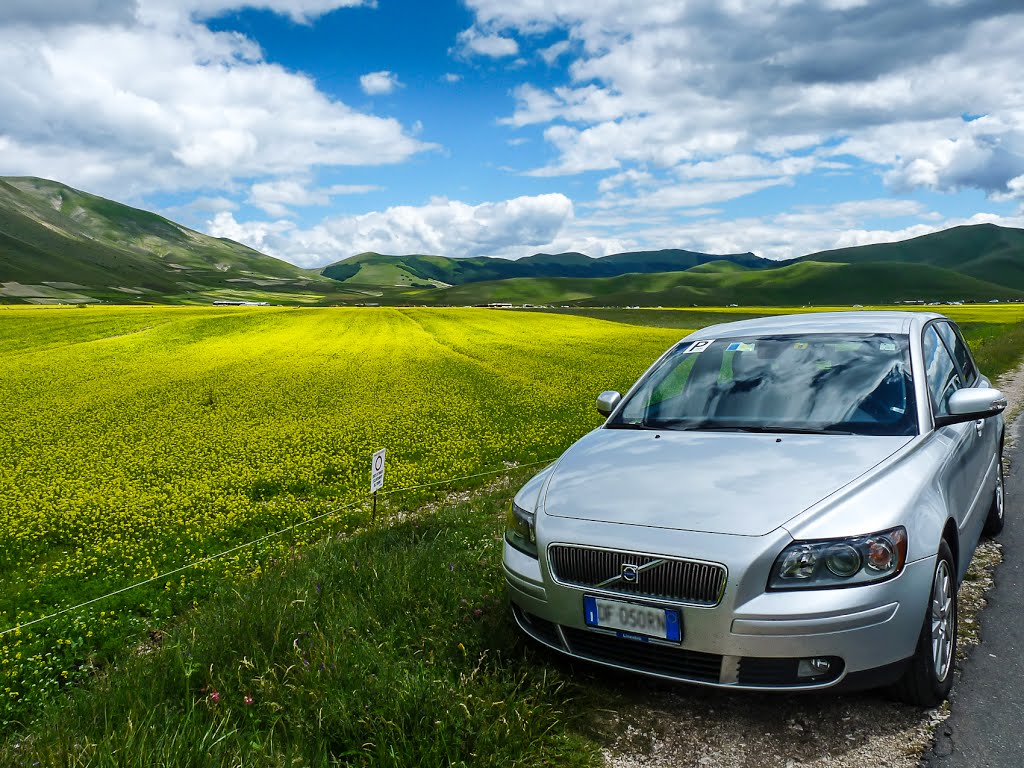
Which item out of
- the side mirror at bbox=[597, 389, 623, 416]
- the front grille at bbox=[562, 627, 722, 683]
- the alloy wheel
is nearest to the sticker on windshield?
the side mirror at bbox=[597, 389, 623, 416]

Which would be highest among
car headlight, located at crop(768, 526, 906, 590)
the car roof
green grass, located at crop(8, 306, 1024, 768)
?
the car roof

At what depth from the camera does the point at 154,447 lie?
12117 millimetres

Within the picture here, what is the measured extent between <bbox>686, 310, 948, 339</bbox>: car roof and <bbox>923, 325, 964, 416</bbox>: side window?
162mm

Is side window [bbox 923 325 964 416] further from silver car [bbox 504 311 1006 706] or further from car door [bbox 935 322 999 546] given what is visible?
car door [bbox 935 322 999 546]

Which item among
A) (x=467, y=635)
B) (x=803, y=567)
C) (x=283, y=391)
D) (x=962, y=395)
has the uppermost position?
(x=962, y=395)

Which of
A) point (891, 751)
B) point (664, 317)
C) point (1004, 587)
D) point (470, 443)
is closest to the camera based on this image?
point (891, 751)

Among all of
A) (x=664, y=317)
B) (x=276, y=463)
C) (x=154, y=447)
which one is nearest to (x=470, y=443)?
(x=276, y=463)

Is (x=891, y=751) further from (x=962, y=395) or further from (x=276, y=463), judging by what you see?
(x=276, y=463)

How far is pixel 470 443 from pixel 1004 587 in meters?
8.21

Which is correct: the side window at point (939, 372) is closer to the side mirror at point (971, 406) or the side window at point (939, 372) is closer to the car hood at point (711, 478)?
the side mirror at point (971, 406)

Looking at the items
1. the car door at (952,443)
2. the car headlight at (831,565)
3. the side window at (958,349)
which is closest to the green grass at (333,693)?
the car headlight at (831,565)

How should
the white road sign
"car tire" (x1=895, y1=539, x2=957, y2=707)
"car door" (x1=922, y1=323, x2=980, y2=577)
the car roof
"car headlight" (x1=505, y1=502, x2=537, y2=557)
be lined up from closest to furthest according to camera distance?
"car tire" (x1=895, y1=539, x2=957, y2=707), "car headlight" (x1=505, y1=502, x2=537, y2=557), "car door" (x1=922, y1=323, x2=980, y2=577), the car roof, the white road sign

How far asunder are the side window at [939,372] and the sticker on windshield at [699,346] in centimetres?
148

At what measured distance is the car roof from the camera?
16.5 ft
